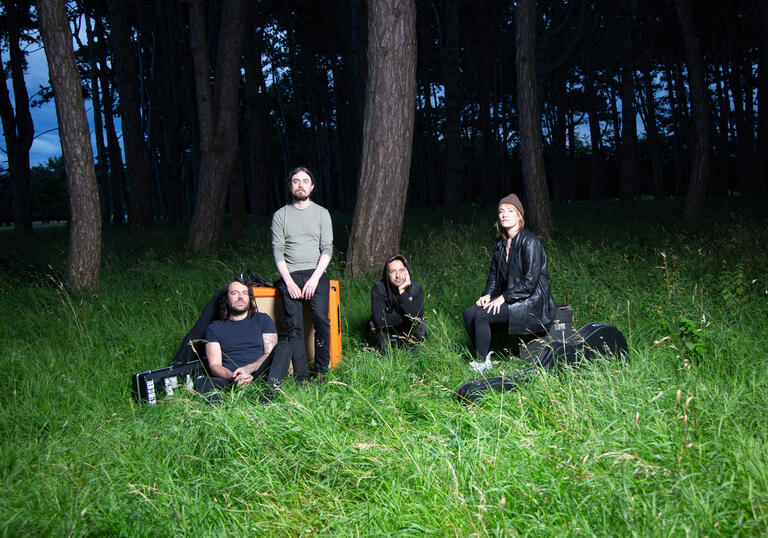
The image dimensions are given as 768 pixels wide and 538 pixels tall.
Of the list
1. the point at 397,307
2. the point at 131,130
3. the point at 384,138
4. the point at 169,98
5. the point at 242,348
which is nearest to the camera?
the point at 242,348

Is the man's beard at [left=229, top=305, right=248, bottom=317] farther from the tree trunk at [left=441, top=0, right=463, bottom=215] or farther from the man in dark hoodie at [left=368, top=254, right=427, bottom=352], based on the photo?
the tree trunk at [left=441, top=0, right=463, bottom=215]

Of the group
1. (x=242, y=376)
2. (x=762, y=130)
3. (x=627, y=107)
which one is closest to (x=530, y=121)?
(x=242, y=376)

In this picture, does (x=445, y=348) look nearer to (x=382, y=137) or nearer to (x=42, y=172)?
(x=382, y=137)

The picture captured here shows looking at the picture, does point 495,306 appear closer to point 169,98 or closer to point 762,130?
point 762,130

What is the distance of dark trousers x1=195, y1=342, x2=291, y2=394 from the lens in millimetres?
4086

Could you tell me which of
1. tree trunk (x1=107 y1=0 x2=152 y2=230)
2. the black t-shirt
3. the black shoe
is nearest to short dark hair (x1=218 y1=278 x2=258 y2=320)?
the black t-shirt

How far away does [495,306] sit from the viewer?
14.6ft

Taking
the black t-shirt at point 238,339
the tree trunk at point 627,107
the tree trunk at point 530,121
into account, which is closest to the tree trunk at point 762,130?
the tree trunk at point 627,107

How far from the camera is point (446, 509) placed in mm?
2252

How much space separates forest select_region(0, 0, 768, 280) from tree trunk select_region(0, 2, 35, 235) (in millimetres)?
56

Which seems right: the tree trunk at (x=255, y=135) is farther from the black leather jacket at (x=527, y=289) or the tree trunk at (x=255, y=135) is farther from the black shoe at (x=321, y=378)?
the black leather jacket at (x=527, y=289)

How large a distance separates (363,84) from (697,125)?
7385 mm

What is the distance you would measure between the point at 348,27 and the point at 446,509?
1667 cm

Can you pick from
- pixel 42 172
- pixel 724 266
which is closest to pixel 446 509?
pixel 724 266
